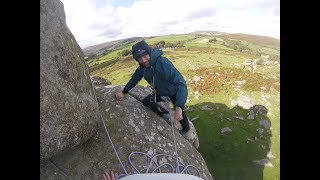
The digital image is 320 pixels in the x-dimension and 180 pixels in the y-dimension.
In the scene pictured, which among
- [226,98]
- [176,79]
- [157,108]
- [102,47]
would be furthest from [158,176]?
[102,47]

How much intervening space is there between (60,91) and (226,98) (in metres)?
1.47

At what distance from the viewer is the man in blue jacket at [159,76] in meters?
3.62

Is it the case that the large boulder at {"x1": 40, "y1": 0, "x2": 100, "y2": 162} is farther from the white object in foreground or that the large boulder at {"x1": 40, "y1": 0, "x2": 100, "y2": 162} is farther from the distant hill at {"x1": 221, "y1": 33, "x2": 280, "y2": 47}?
the distant hill at {"x1": 221, "y1": 33, "x2": 280, "y2": 47}

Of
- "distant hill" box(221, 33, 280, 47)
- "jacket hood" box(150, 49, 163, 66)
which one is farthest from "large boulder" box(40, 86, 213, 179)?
"distant hill" box(221, 33, 280, 47)

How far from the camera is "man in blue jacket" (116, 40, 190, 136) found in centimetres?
362

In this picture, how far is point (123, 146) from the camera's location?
3.62 meters

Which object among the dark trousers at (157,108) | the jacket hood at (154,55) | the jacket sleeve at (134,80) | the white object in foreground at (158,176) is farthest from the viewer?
the dark trousers at (157,108)

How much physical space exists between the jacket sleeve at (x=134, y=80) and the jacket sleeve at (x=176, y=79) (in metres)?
0.22

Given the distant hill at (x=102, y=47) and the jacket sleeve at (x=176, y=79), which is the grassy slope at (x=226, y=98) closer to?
the jacket sleeve at (x=176, y=79)

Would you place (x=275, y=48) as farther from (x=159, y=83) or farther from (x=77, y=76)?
A: (x=77, y=76)

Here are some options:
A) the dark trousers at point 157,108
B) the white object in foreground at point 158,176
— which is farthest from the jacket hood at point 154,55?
the white object in foreground at point 158,176
